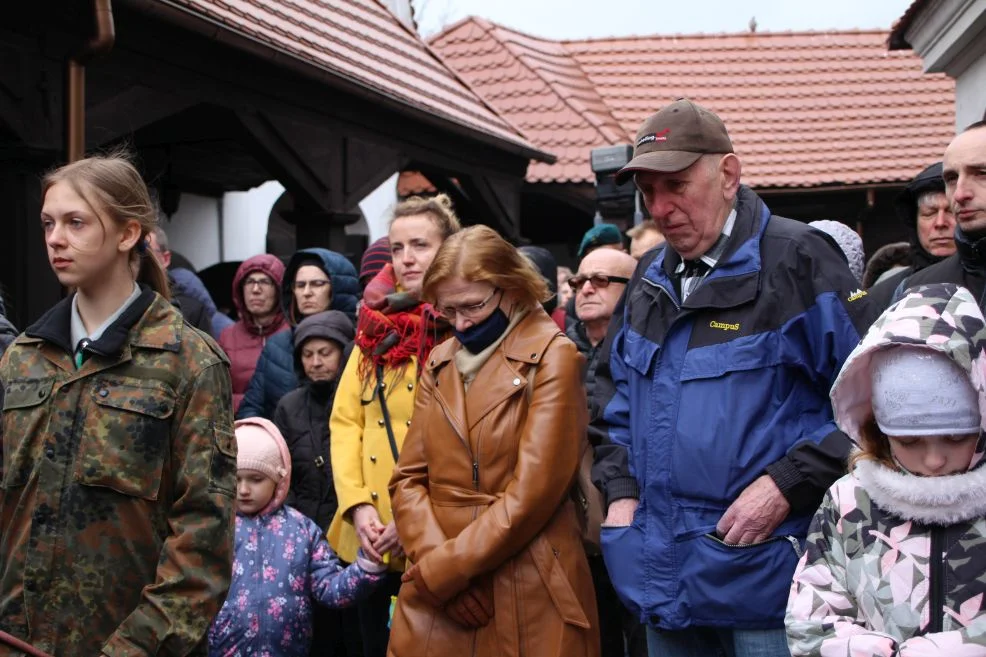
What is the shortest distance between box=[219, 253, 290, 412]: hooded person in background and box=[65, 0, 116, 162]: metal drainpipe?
1.05 metres

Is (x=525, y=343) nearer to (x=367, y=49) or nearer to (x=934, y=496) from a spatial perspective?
(x=934, y=496)

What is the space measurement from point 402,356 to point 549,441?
3.18 ft

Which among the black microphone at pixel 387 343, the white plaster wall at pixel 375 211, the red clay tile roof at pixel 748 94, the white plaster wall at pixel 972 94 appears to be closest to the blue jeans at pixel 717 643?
the black microphone at pixel 387 343

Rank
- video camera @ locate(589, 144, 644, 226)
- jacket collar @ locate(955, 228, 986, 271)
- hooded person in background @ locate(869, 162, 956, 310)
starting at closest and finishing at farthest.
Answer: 1. jacket collar @ locate(955, 228, 986, 271)
2. hooded person in background @ locate(869, 162, 956, 310)
3. video camera @ locate(589, 144, 644, 226)

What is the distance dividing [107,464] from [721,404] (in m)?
1.44

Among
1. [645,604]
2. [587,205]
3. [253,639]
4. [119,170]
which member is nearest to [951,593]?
[645,604]

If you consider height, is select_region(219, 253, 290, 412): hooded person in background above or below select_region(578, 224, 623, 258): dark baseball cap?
below

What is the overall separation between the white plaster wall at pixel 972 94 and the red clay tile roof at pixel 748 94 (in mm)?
6405

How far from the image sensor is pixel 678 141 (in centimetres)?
289

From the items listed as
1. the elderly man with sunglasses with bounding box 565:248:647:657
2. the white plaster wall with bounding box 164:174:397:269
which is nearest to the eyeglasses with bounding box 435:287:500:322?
the elderly man with sunglasses with bounding box 565:248:647:657

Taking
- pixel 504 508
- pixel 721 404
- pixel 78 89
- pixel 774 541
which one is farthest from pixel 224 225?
pixel 774 541

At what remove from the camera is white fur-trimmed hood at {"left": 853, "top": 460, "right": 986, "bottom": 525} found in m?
2.15

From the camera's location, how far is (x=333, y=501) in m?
4.56

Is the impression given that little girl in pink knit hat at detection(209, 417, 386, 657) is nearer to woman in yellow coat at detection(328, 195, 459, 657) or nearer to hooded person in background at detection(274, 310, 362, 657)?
woman in yellow coat at detection(328, 195, 459, 657)
